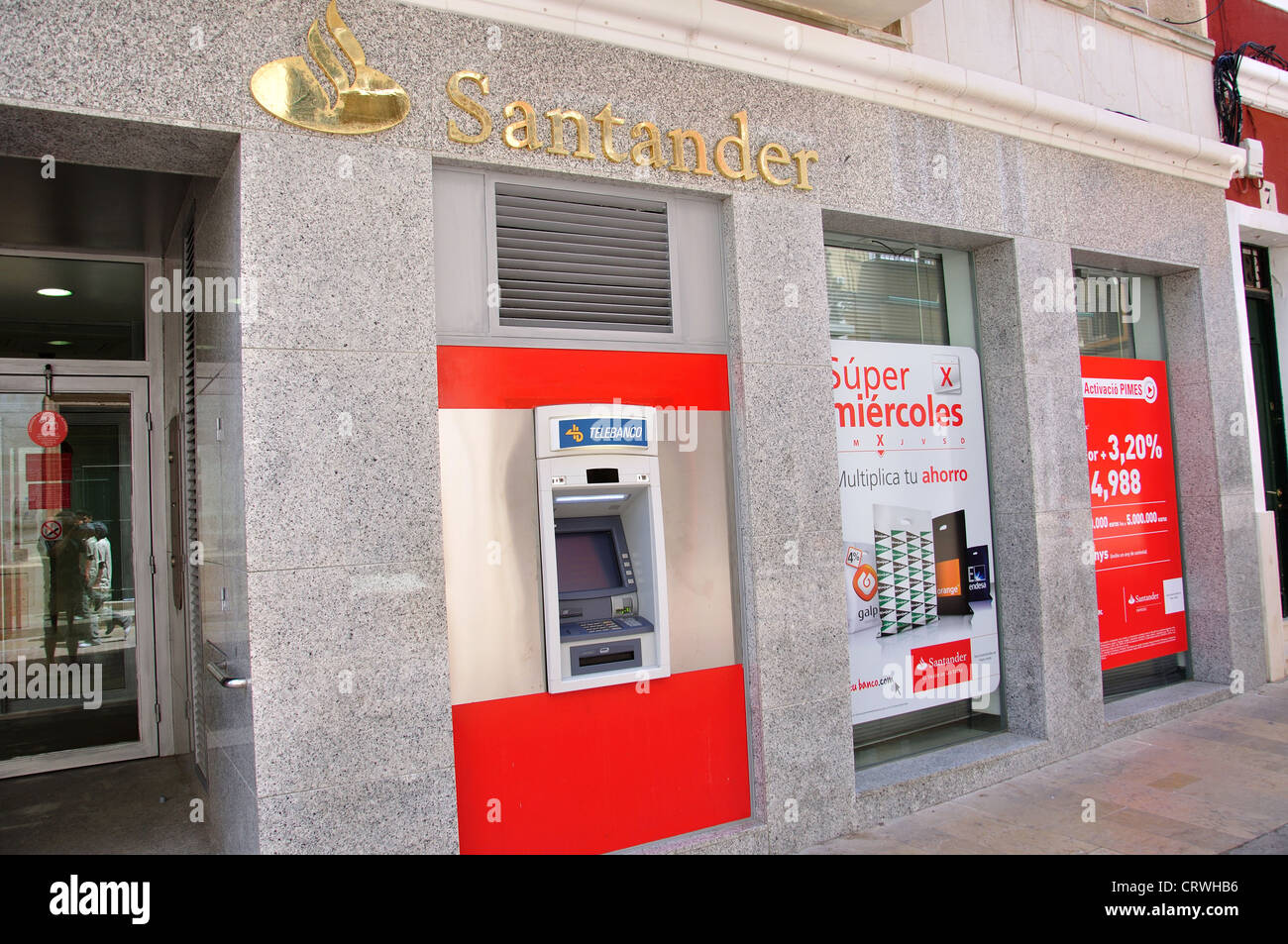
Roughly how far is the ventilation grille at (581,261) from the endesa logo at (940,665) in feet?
8.65

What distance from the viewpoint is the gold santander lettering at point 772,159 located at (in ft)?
15.0

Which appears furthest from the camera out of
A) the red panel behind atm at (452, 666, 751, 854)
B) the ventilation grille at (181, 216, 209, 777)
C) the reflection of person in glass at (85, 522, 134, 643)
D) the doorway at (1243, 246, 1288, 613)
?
the doorway at (1243, 246, 1288, 613)

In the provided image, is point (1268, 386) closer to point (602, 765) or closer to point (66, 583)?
point (602, 765)

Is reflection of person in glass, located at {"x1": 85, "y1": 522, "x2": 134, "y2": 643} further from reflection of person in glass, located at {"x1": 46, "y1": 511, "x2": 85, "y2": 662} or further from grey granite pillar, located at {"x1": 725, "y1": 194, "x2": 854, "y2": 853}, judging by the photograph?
grey granite pillar, located at {"x1": 725, "y1": 194, "x2": 854, "y2": 853}

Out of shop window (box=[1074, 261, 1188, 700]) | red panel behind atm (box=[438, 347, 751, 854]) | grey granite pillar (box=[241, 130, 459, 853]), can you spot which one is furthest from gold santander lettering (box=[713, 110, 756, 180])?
shop window (box=[1074, 261, 1188, 700])

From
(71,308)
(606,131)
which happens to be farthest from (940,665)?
(71,308)

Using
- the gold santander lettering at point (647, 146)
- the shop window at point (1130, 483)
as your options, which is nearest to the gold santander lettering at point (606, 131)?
the gold santander lettering at point (647, 146)

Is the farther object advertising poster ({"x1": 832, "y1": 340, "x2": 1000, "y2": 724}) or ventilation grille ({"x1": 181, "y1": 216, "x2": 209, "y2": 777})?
advertising poster ({"x1": 832, "y1": 340, "x2": 1000, "y2": 724})

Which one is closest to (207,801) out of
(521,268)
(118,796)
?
(118,796)

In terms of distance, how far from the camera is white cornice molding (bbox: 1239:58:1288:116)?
7.74m

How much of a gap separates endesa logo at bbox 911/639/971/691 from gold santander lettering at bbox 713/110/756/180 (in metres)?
2.96

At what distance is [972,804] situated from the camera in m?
4.94

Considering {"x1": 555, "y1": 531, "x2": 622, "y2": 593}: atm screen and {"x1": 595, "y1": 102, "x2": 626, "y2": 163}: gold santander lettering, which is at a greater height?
{"x1": 595, "y1": 102, "x2": 626, "y2": 163}: gold santander lettering

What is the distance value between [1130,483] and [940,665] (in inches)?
97.0
